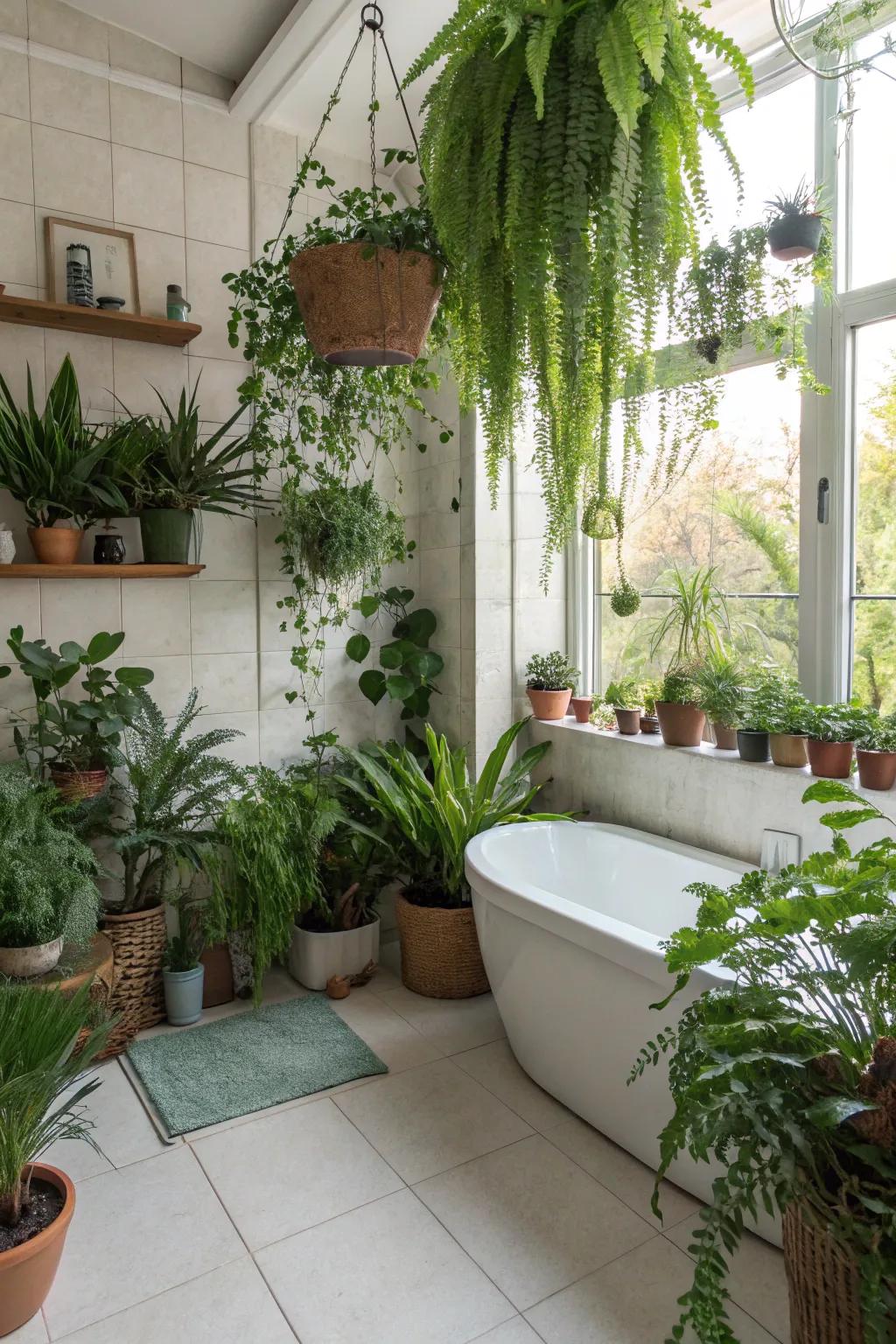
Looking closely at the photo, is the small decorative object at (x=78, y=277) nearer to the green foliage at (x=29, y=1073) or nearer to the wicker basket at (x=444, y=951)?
the green foliage at (x=29, y=1073)

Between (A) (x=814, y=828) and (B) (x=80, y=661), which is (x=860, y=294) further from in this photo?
(B) (x=80, y=661)

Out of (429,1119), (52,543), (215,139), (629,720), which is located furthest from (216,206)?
(429,1119)

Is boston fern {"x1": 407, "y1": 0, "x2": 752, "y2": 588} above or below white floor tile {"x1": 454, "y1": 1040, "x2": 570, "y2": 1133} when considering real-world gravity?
above

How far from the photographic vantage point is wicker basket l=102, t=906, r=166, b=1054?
105 inches

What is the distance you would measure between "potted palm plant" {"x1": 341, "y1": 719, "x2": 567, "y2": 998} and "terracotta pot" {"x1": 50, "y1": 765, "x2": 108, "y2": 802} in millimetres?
789

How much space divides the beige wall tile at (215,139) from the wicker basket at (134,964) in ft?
8.14

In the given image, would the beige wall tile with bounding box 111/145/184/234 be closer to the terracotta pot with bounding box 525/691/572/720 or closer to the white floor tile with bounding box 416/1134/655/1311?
the terracotta pot with bounding box 525/691/572/720

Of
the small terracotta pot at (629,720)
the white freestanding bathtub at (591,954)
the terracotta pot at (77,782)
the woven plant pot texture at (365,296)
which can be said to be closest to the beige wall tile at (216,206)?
the woven plant pot texture at (365,296)

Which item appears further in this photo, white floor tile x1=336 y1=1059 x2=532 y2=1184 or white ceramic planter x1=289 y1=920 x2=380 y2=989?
white ceramic planter x1=289 y1=920 x2=380 y2=989

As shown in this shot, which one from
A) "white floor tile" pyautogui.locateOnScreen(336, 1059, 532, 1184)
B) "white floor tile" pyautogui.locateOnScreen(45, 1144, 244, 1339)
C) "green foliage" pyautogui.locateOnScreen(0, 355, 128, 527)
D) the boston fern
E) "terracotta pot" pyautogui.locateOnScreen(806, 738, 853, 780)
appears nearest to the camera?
the boston fern

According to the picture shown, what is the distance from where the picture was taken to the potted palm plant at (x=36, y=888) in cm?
220

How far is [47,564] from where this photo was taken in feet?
8.50

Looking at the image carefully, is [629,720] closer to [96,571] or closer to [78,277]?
[96,571]

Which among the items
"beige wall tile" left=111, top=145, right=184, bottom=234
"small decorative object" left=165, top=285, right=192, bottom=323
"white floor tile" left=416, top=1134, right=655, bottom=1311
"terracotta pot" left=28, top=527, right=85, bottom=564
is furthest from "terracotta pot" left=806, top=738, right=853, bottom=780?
"beige wall tile" left=111, top=145, right=184, bottom=234
